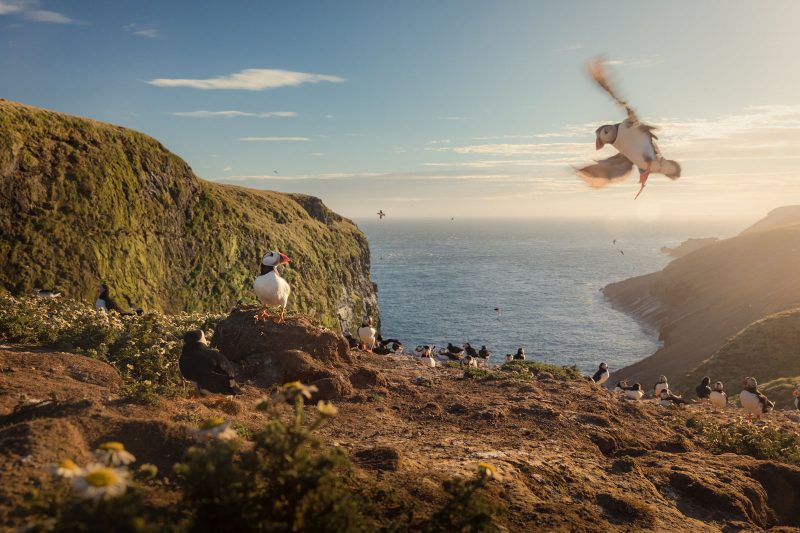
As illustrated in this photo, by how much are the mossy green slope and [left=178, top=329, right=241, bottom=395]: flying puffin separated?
32705mm

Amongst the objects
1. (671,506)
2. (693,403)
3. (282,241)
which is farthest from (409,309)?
(671,506)

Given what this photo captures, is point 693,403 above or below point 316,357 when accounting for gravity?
below

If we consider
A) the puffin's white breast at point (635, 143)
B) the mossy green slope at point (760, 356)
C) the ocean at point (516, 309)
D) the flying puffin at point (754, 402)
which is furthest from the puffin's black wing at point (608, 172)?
the ocean at point (516, 309)

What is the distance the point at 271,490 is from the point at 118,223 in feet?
91.1

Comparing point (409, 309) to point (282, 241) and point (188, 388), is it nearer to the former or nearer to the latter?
point (282, 241)

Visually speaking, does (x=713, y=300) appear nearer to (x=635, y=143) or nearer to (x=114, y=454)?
(x=635, y=143)

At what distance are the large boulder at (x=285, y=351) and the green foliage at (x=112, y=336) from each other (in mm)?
1303

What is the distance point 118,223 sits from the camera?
27.7 m

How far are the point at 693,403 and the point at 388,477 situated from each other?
2133cm

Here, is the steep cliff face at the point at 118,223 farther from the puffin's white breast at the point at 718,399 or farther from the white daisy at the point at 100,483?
the puffin's white breast at the point at 718,399

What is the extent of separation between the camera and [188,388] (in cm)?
1027

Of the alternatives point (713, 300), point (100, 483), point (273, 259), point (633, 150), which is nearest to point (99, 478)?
point (100, 483)

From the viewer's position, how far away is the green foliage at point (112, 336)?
11.2 meters

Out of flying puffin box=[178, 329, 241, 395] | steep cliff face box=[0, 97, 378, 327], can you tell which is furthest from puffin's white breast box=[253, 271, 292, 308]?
steep cliff face box=[0, 97, 378, 327]
